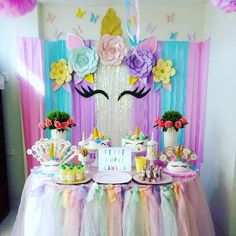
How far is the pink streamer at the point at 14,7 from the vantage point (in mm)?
1265

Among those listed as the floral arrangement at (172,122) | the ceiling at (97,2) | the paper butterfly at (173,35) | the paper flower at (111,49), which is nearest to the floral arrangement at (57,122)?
the floral arrangement at (172,122)

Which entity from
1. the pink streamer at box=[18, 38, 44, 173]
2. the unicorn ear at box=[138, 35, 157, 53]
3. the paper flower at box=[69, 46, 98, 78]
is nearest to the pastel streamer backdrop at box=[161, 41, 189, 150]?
the unicorn ear at box=[138, 35, 157, 53]

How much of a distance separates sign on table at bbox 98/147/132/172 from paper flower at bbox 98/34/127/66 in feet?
4.14

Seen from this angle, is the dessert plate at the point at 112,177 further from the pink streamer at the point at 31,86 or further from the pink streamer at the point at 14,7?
the pink streamer at the point at 31,86

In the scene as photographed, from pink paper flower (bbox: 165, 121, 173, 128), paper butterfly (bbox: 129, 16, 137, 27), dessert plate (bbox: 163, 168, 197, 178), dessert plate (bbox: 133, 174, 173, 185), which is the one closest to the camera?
paper butterfly (bbox: 129, 16, 137, 27)

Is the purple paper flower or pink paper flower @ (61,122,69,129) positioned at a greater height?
the purple paper flower

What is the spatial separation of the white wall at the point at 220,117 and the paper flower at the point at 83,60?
1283mm

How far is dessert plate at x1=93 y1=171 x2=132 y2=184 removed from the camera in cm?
171

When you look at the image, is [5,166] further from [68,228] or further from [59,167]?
[68,228]

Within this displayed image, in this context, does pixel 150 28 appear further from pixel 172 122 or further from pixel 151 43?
pixel 172 122

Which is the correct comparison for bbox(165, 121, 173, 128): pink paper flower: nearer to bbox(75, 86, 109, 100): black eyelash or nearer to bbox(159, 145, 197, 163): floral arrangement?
bbox(159, 145, 197, 163): floral arrangement

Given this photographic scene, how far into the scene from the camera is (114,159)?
6.05 feet

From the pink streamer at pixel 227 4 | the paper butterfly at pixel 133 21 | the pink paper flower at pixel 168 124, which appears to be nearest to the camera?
the pink streamer at pixel 227 4

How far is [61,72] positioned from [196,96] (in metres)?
1.60
